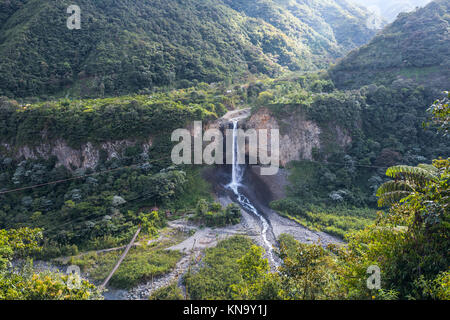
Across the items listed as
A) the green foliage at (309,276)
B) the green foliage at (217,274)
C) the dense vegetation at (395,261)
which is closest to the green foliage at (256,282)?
the dense vegetation at (395,261)

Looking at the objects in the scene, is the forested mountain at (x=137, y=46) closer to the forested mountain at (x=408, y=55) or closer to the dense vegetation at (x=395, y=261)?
the forested mountain at (x=408, y=55)

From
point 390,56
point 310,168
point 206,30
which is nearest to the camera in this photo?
point 310,168

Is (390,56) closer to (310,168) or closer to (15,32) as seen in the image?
(310,168)

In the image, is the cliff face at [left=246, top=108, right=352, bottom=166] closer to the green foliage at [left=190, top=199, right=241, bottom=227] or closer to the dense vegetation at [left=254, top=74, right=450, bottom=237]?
the dense vegetation at [left=254, top=74, right=450, bottom=237]

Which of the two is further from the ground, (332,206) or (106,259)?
(332,206)

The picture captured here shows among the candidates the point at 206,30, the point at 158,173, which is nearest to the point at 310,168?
the point at 158,173

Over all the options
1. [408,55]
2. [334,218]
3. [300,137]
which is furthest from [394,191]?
[408,55]
